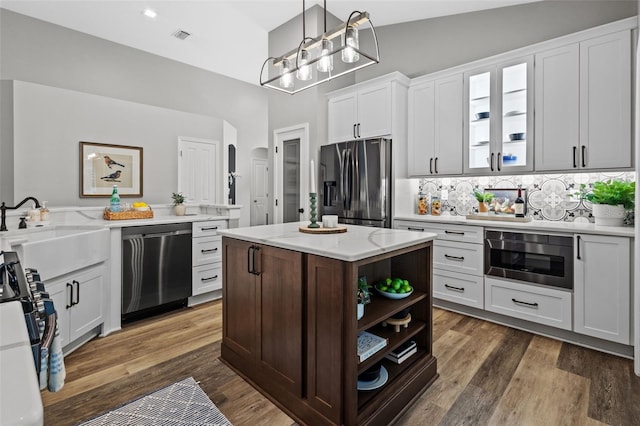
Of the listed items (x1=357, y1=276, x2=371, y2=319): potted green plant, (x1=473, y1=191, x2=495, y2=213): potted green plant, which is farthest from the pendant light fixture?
(x1=473, y1=191, x2=495, y2=213): potted green plant

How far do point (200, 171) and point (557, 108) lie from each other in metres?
4.92

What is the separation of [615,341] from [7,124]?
6.21 metres

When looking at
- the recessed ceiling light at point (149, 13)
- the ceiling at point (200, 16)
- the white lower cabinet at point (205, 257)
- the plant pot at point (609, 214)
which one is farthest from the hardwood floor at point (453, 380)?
the recessed ceiling light at point (149, 13)

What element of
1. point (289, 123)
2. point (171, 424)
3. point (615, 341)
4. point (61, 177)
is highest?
point (289, 123)

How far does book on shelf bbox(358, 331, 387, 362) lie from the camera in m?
1.77

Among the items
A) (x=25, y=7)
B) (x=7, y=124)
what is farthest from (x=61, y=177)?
(x=25, y=7)

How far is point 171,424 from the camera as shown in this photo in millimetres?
1805

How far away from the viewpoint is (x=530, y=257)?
2.94 m

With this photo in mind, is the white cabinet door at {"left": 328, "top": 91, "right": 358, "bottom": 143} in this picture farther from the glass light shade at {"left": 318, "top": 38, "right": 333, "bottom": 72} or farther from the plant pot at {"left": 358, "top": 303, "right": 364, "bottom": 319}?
the plant pot at {"left": 358, "top": 303, "right": 364, "bottom": 319}

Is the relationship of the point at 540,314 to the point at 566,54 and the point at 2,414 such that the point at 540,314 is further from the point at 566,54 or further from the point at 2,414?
the point at 2,414

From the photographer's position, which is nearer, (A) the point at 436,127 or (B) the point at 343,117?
(A) the point at 436,127

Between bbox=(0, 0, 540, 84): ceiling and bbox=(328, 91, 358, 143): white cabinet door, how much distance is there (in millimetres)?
994

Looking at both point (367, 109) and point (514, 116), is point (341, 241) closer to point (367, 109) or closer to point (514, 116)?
point (514, 116)

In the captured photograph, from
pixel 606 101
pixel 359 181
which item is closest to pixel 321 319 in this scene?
pixel 359 181
